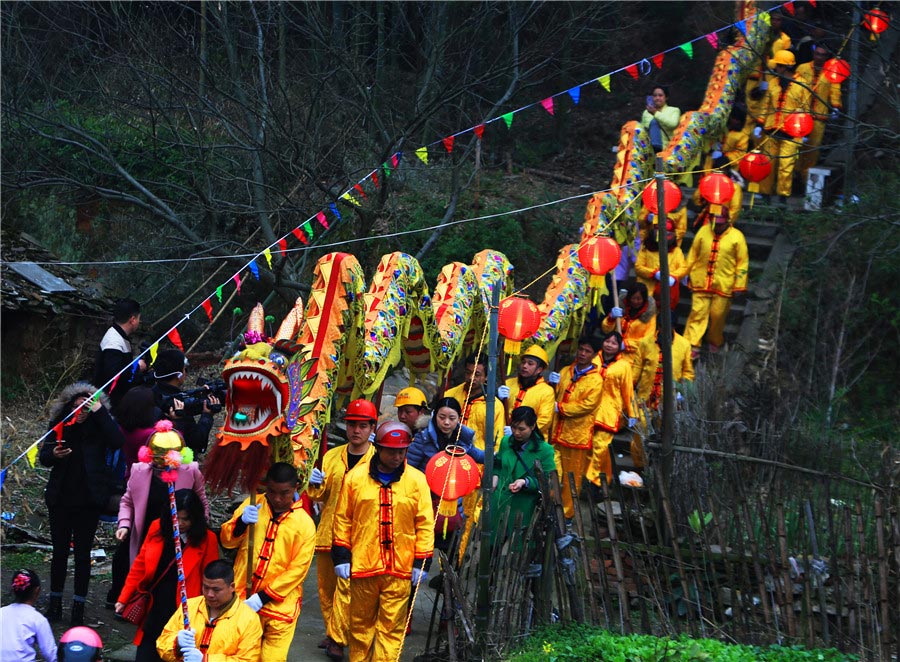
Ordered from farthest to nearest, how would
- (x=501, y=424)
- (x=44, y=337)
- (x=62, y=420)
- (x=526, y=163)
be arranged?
(x=526, y=163)
(x=44, y=337)
(x=501, y=424)
(x=62, y=420)

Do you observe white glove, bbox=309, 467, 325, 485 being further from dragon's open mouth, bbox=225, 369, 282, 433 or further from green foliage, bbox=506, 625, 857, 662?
green foliage, bbox=506, 625, 857, 662

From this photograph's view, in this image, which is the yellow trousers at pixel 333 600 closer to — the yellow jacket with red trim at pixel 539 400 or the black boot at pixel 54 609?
the black boot at pixel 54 609

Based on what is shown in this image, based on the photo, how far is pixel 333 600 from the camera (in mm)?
7867

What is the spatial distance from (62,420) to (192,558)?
51.1 inches

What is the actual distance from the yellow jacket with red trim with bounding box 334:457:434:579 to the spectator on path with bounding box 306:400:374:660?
10.3 inches

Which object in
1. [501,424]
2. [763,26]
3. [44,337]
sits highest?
[763,26]

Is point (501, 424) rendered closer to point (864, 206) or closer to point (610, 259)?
point (610, 259)

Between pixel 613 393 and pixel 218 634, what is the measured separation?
5.12 metres

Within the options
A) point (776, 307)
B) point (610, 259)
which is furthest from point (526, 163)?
point (610, 259)

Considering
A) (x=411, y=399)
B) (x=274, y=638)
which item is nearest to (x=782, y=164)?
(x=411, y=399)

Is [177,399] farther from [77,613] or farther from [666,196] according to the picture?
[666,196]

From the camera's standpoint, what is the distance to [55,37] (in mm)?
14695

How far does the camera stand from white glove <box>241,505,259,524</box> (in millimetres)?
6551

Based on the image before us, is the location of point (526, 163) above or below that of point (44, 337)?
above
